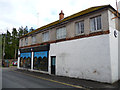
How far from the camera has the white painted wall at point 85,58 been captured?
8.38 m

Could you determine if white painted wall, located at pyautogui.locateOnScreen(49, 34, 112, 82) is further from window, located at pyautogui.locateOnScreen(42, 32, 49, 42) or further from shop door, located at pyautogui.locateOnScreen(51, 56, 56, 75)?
window, located at pyautogui.locateOnScreen(42, 32, 49, 42)

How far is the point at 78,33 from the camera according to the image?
10953 mm

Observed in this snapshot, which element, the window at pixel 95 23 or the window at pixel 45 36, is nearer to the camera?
the window at pixel 95 23

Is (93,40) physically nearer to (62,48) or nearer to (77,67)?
(77,67)

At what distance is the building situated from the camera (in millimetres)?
8484

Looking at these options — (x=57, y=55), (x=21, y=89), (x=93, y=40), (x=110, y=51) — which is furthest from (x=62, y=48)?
(x=21, y=89)

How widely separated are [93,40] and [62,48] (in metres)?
4.04

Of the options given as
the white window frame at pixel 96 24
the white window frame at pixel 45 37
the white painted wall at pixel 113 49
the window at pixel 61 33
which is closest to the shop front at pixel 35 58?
the white window frame at pixel 45 37

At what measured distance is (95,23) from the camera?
9594 millimetres

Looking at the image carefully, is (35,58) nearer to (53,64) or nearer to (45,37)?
(45,37)

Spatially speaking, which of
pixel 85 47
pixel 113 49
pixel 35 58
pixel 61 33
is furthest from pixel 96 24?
pixel 35 58

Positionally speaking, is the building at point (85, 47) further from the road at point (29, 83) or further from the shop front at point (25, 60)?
the shop front at point (25, 60)

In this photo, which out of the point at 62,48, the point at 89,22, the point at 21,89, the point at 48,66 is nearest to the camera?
the point at 21,89

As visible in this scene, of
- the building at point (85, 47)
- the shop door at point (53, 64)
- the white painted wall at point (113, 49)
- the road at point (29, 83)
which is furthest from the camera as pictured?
the shop door at point (53, 64)
